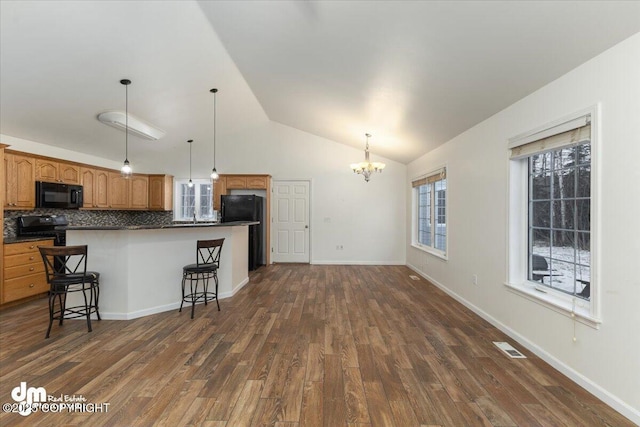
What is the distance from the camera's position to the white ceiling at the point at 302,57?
1992mm

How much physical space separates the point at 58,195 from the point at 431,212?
6456mm

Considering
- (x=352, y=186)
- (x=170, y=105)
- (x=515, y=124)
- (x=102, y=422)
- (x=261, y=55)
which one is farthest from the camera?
(x=352, y=186)

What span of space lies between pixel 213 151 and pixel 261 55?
153 inches

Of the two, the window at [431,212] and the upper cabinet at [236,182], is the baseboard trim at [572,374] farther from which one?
the upper cabinet at [236,182]

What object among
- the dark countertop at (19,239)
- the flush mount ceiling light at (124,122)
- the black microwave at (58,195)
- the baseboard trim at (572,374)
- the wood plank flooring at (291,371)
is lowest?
the wood plank flooring at (291,371)

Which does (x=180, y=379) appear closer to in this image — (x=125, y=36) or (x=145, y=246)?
(x=145, y=246)

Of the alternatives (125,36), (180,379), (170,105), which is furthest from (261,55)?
(180,379)

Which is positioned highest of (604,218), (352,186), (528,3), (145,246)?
(528,3)

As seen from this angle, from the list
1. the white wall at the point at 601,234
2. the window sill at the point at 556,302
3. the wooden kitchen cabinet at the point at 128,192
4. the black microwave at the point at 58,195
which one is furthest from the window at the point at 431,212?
the black microwave at the point at 58,195

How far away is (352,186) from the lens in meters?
6.83

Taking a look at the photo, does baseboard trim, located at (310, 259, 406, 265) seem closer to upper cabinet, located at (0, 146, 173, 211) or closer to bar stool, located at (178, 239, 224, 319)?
bar stool, located at (178, 239, 224, 319)

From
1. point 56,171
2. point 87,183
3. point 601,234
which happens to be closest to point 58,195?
point 56,171

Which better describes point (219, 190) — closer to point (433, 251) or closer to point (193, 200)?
point (193, 200)

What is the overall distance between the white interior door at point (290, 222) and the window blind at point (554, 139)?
15.5 feet
